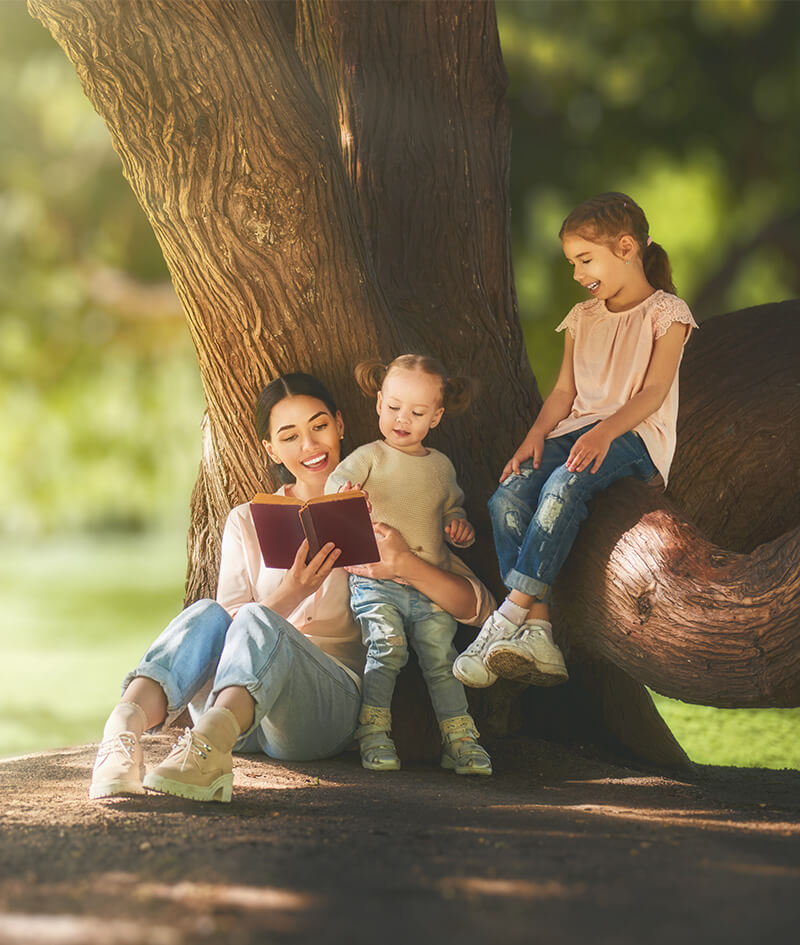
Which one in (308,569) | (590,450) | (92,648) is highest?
(590,450)

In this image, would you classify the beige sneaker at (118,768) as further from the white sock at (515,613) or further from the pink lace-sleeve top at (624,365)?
the pink lace-sleeve top at (624,365)

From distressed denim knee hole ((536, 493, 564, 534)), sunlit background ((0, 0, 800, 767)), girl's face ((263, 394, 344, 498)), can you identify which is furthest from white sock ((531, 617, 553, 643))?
sunlit background ((0, 0, 800, 767))

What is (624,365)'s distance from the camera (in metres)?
3.86

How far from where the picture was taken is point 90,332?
11.4 metres

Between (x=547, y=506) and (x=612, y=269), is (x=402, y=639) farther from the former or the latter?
(x=612, y=269)

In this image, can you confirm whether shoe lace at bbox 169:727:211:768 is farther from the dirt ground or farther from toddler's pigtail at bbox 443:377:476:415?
toddler's pigtail at bbox 443:377:476:415

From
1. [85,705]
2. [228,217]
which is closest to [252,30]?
[228,217]

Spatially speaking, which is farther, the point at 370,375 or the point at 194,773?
the point at 370,375

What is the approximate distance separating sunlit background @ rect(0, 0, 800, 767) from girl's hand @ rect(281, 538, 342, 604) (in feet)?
24.5

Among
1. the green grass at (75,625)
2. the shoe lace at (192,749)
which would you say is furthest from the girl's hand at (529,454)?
the green grass at (75,625)

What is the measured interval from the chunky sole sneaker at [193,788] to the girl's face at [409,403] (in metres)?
1.26

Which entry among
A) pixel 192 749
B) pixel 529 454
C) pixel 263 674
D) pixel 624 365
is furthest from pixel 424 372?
pixel 192 749

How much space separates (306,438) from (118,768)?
4.25 ft

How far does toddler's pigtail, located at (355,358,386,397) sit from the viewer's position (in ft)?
13.6
